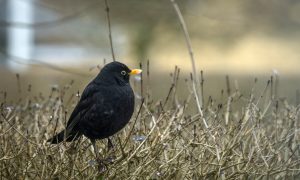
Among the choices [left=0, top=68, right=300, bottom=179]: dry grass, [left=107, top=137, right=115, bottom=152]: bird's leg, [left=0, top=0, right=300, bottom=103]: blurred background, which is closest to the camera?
[left=0, top=68, right=300, bottom=179]: dry grass

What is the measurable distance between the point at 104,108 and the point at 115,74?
28 cm

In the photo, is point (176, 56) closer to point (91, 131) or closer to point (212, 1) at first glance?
point (212, 1)

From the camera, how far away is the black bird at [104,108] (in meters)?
5.28

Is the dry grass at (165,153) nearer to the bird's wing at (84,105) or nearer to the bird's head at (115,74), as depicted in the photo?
the bird's wing at (84,105)

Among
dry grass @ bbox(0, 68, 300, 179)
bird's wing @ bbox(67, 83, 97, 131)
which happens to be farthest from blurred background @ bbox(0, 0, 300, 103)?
bird's wing @ bbox(67, 83, 97, 131)

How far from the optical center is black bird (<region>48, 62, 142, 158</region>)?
5277 mm

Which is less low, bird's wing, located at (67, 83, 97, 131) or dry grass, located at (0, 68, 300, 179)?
bird's wing, located at (67, 83, 97, 131)

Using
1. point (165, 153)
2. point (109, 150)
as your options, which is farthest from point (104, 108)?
point (165, 153)

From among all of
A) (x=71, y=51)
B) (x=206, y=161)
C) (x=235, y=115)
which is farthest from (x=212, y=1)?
(x=206, y=161)

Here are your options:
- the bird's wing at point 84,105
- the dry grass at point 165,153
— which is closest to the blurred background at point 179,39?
the dry grass at point 165,153

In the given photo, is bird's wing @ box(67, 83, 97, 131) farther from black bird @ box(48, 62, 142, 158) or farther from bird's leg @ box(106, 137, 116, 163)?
bird's leg @ box(106, 137, 116, 163)

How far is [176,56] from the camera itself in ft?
61.9

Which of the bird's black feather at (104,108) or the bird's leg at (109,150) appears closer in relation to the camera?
the bird's leg at (109,150)

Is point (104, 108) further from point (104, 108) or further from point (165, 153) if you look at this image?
point (165, 153)
